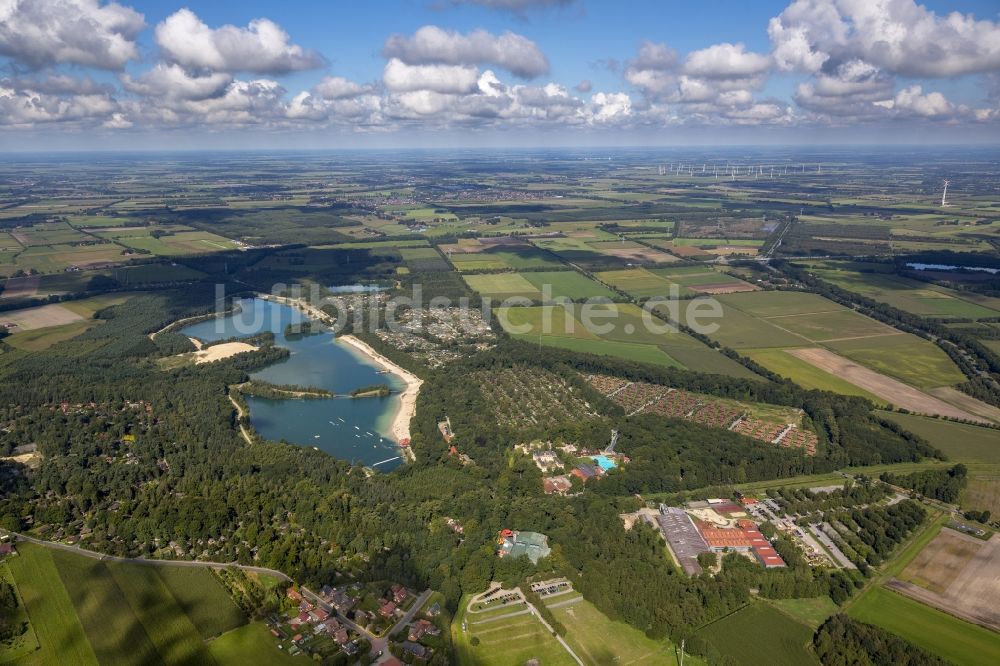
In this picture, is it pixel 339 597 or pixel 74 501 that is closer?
pixel 339 597

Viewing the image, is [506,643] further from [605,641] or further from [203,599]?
[203,599]

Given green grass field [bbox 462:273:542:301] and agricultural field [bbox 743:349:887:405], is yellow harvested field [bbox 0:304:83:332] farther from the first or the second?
agricultural field [bbox 743:349:887:405]

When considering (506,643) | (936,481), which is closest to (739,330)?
(936,481)

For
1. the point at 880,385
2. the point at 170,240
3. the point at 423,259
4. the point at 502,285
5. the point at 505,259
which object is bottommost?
the point at 880,385

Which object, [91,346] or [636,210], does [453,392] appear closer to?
[91,346]

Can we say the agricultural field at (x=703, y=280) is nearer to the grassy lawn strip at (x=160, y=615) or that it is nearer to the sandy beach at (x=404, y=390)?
the sandy beach at (x=404, y=390)

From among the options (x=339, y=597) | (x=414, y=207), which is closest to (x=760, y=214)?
(x=414, y=207)

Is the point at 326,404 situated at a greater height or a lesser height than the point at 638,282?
lesser

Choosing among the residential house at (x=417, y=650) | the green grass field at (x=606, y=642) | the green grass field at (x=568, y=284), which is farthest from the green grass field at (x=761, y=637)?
the green grass field at (x=568, y=284)
